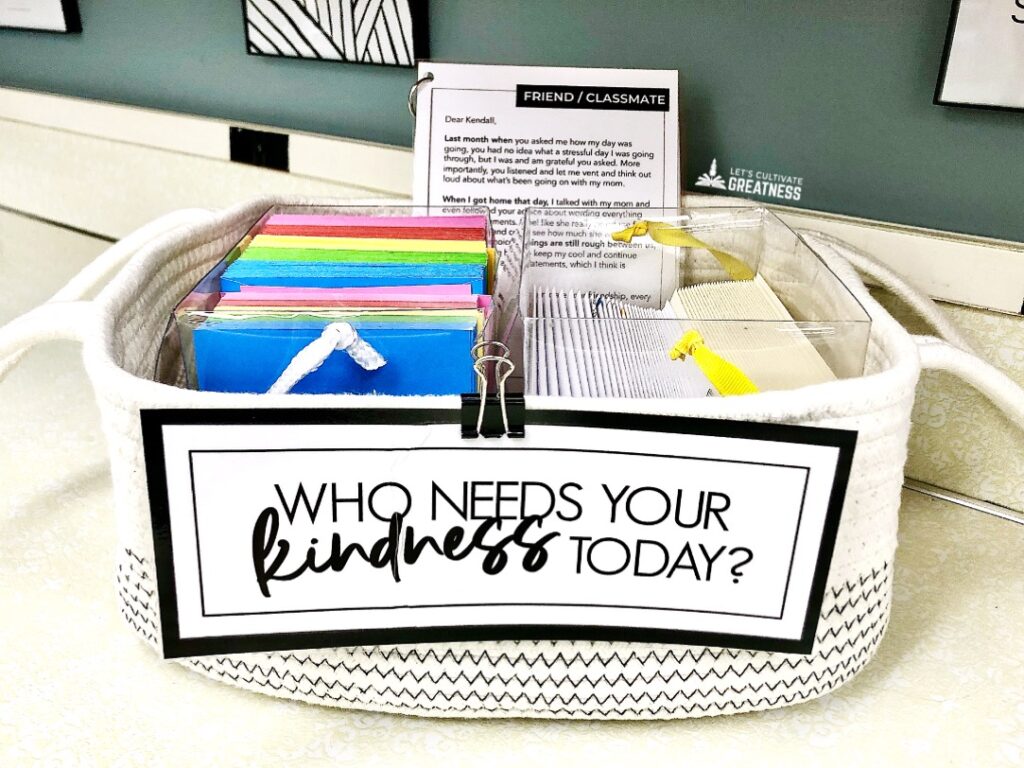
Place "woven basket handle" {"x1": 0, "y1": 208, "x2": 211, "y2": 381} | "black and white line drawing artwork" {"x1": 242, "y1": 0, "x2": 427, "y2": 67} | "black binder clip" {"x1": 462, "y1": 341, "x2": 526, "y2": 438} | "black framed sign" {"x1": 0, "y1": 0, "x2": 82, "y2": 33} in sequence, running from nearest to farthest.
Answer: "black binder clip" {"x1": 462, "y1": 341, "x2": 526, "y2": 438}
"woven basket handle" {"x1": 0, "y1": 208, "x2": 211, "y2": 381}
"black and white line drawing artwork" {"x1": 242, "y1": 0, "x2": 427, "y2": 67}
"black framed sign" {"x1": 0, "y1": 0, "x2": 82, "y2": 33}

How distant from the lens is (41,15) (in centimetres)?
131

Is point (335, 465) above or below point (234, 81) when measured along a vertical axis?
below

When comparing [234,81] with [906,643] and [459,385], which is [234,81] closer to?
[459,385]

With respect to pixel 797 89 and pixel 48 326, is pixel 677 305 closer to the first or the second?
pixel 797 89

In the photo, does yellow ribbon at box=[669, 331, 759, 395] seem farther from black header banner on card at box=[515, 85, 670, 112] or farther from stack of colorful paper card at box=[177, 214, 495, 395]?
black header banner on card at box=[515, 85, 670, 112]

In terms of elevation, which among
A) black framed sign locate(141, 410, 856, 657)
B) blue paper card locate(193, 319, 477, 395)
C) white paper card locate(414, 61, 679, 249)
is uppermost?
white paper card locate(414, 61, 679, 249)

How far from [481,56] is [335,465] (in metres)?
0.64

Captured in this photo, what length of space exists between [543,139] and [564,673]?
1.60 ft

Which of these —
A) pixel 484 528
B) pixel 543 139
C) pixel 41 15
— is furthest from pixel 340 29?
pixel 484 528

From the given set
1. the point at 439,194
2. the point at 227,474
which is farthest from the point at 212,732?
the point at 439,194

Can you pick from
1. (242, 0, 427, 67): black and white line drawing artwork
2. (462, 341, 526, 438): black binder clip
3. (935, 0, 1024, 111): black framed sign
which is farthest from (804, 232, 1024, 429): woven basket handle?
(242, 0, 427, 67): black and white line drawing artwork

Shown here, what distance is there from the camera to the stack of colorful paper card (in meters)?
0.49

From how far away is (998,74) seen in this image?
0.65m

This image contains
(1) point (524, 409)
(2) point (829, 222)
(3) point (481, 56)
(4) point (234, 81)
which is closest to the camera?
(1) point (524, 409)
